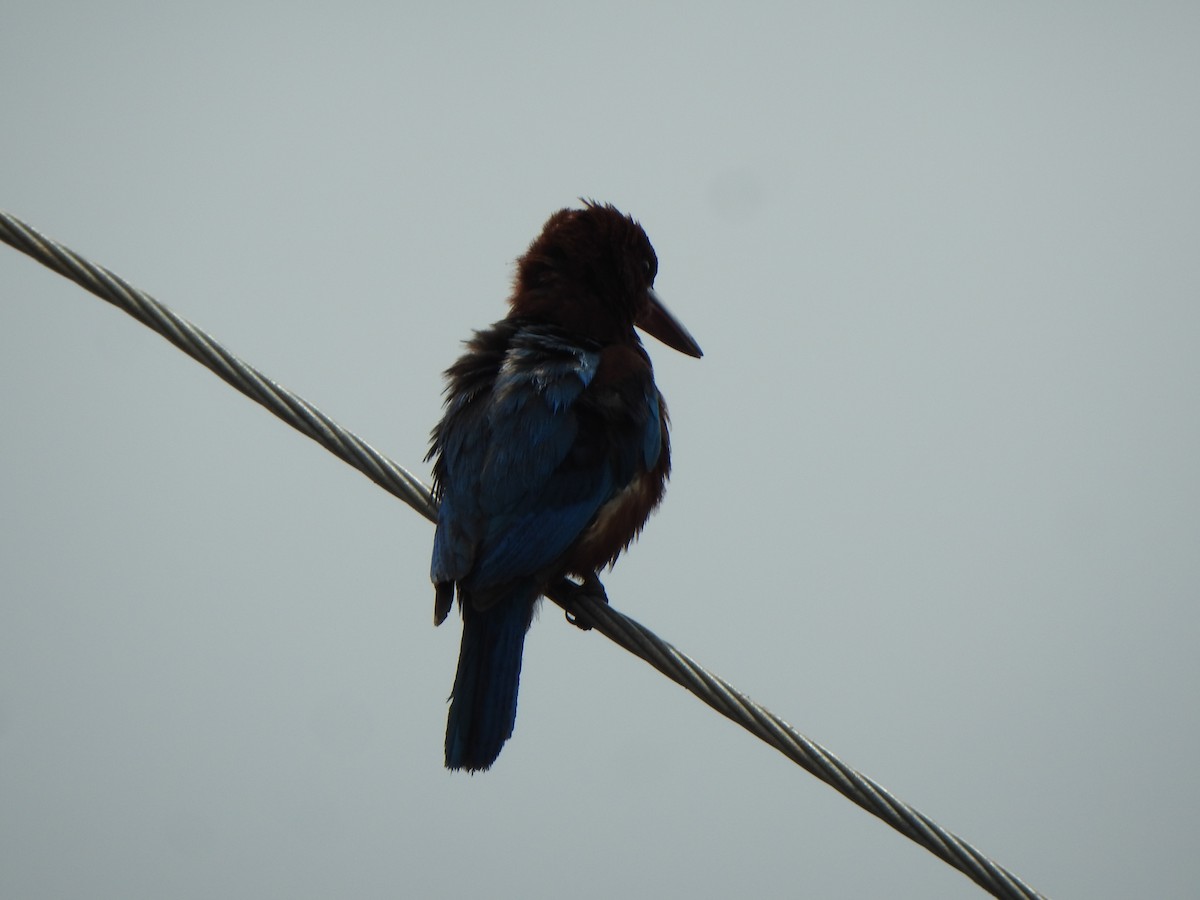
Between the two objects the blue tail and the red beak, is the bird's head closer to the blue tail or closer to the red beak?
the red beak

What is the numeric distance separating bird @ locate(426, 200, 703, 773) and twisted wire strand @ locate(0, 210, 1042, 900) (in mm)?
465

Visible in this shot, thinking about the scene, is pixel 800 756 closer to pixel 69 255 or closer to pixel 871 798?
pixel 871 798

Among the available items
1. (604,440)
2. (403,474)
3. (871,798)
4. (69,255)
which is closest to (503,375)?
(604,440)

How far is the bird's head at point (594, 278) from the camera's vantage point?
455 cm

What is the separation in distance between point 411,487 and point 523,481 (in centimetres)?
52

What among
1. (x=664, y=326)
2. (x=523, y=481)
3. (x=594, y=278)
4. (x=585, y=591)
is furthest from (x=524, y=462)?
(x=664, y=326)

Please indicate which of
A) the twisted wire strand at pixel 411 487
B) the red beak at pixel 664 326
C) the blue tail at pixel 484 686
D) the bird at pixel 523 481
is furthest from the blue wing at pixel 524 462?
the red beak at pixel 664 326

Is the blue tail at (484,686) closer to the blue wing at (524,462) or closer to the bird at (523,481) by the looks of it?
the bird at (523,481)

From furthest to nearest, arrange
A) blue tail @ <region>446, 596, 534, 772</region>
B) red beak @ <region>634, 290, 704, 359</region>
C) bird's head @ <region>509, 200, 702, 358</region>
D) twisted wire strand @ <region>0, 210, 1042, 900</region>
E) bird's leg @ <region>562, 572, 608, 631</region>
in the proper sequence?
1. red beak @ <region>634, 290, 704, 359</region>
2. bird's head @ <region>509, 200, 702, 358</region>
3. bird's leg @ <region>562, 572, 608, 631</region>
4. blue tail @ <region>446, 596, 534, 772</region>
5. twisted wire strand @ <region>0, 210, 1042, 900</region>

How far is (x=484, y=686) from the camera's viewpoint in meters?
3.47

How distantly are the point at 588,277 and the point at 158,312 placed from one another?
2051 millimetres

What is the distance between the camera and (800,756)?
2850 millimetres

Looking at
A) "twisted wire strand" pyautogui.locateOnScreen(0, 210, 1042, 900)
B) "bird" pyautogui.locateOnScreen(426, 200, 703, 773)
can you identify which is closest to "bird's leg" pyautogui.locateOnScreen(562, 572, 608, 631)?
"bird" pyautogui.locateOnScreen(426, 200, 703, 773)

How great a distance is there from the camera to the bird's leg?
380 cm
